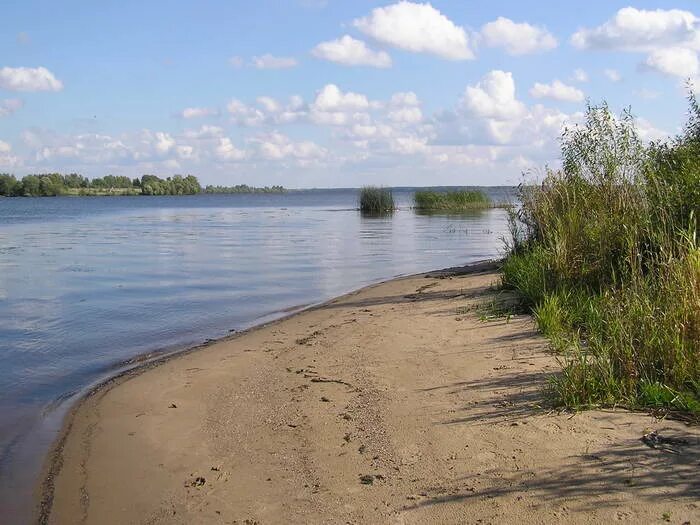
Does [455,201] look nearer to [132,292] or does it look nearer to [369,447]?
[132,292]

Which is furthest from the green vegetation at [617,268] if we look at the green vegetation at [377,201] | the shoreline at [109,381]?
the green vegetation at [377,201]

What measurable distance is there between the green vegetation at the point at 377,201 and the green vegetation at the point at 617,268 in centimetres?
4649

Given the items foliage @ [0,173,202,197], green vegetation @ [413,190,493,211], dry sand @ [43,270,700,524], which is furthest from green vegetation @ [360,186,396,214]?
foliage @ [0,173,202,197]

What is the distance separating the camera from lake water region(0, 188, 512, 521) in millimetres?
7895

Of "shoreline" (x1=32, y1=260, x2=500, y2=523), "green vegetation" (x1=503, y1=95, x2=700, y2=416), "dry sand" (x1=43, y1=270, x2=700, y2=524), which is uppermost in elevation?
"green vegetation" (x1=503, y1=95, x2=700, y2=416)

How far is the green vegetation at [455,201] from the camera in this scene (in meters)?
61.6

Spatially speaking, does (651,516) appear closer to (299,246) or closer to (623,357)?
(623,357)

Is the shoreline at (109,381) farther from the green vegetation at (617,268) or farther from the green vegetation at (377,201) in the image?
the green vegetation at (377,201)

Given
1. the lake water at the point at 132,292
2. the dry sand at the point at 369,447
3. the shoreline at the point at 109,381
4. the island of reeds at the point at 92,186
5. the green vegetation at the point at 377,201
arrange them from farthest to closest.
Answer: the island of reeds at the point at 92,186 < the green vegetation at the point at 377,201 < the lake water at the point at 132,292 < the shoreline at the point at 109,381 < the dry sand at the point at 369,447

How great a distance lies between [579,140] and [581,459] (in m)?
9.02

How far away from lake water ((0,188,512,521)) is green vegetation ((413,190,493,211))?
89.3 ft

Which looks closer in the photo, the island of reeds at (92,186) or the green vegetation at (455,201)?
the green vegetation at (455,201)

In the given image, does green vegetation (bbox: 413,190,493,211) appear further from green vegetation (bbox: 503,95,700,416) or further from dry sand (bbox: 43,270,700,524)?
dry sand (bbox: 43,270,700,524)

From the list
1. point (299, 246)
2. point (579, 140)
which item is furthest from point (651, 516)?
point (299, 246)
